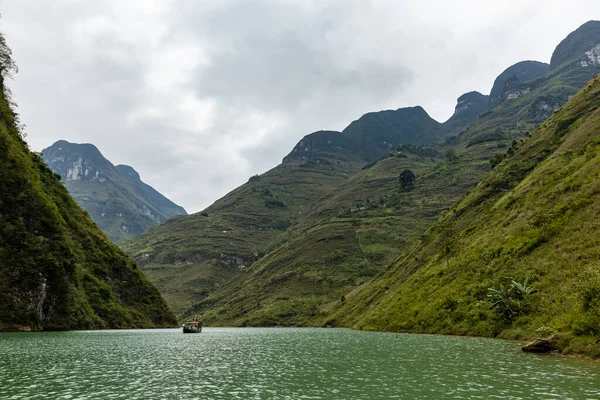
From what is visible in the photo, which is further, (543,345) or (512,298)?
(512,298)

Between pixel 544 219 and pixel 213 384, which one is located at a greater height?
pixel 544 219

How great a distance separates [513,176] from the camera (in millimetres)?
129375

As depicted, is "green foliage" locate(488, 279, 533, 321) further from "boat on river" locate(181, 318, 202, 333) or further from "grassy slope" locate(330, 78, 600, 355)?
"boat on river" locate(181, 318, 202, 333)

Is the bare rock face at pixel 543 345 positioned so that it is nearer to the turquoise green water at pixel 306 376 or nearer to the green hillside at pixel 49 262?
the turquoise green water at pixel 306 376

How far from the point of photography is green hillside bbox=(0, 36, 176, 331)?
92.8 meters

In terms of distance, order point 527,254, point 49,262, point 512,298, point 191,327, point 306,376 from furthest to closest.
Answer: point 191,327 < point 49,262 < point 527,254 < point 512,298 < point 306,376

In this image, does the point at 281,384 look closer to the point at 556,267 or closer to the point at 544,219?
the point at 556,267

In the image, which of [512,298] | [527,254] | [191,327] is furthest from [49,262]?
[527,254]

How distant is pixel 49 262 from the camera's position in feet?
328

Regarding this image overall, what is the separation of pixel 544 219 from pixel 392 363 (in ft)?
163

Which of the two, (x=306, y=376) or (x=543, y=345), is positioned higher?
(x=543, y=345)

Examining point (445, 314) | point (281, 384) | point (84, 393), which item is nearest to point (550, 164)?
point (445, 314)

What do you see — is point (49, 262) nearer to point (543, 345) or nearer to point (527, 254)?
point (543, 345)

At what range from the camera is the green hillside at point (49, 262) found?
9275 cm
